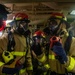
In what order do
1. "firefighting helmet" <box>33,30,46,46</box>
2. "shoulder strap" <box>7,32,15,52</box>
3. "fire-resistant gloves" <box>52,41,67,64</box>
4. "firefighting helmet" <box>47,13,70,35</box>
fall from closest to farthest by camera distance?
"fire-resistant gloves" <box>52,41,67,64</box>
"firefighting helmet" <box>47,13,70,35</box>
"shoulder strap" <box>7,32,15,52</box>
"firefighting helmet" <box>33,30,46,46</box>

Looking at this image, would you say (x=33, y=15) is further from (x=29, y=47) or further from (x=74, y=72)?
(x=74, y=72)

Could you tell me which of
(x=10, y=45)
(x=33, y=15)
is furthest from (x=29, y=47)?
(x=33, y=15)

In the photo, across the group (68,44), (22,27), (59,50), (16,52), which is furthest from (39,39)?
(59,50)

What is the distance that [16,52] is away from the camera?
3.97 meters

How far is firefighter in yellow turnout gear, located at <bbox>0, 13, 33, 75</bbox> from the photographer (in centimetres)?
366

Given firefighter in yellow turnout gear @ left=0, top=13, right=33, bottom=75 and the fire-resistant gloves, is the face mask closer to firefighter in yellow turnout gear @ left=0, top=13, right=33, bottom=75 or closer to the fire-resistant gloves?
firefighter in yellow turnout gear @ left=0, top=13, right=33, bottom=75

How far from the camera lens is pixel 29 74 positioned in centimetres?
438

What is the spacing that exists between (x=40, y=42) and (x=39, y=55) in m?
0.41

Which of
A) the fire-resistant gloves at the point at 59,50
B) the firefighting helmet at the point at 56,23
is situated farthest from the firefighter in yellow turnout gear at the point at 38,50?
the fire-resistant gloves at the point at 59,50

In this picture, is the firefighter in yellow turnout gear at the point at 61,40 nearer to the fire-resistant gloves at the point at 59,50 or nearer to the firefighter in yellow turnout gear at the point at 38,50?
the firefighter in yellow turnout gear at the point at 38,50

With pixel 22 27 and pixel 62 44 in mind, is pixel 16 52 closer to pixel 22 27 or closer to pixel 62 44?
pixel 22 27

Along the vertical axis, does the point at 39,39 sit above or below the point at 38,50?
above

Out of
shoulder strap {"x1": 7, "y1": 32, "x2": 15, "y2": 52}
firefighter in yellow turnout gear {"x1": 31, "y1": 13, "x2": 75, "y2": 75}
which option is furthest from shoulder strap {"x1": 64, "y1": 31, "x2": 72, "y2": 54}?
shoulder strap {"x1": 7, "y1": 32, "x2": 15, "y2": 52}

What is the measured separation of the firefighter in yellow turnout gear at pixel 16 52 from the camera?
12.0 feet
